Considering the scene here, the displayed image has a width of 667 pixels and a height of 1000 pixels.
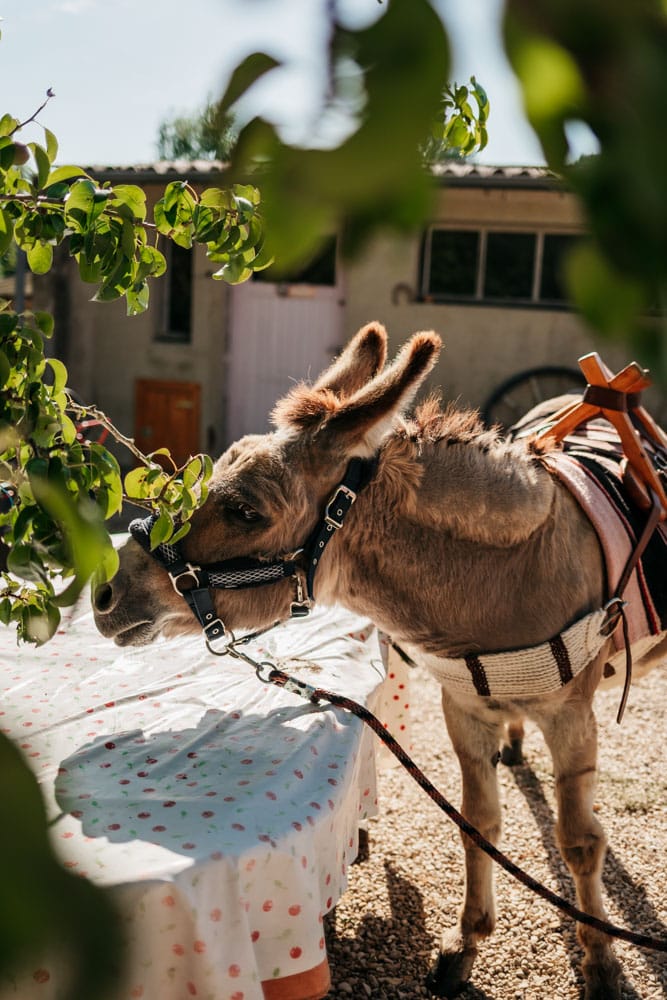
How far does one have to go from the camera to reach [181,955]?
63.9 inches

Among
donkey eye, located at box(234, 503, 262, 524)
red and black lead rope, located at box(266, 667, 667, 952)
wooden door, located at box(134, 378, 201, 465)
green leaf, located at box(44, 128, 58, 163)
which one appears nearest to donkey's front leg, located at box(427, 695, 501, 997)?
red and black lead rope, located at box(266, 667, 667, 952)

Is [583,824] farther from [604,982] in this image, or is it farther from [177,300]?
[177,300]

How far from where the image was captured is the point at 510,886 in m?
3.33

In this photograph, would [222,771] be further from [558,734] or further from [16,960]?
[16,960]

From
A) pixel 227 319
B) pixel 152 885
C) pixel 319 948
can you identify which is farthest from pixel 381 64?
pixel 227 319

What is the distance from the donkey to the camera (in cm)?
218

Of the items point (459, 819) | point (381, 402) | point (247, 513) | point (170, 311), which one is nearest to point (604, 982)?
point (459, 819)

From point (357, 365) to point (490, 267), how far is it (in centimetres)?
832

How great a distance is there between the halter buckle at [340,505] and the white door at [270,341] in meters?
8.56

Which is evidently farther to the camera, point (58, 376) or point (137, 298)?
point (137, 298)

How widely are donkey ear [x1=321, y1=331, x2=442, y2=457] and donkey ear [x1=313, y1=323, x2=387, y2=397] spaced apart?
1.27ft

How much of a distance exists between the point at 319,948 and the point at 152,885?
20.2 inches

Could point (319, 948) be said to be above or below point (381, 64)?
below

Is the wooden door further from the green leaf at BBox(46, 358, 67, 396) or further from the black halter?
the green leaf at BBox(46, 358, 67, 396)
